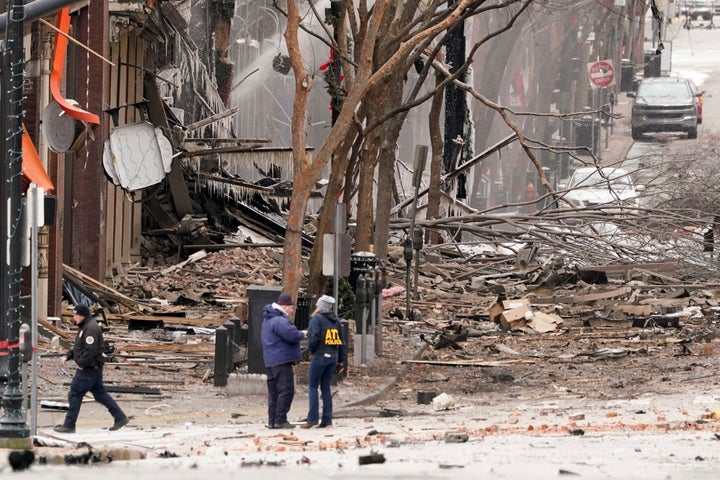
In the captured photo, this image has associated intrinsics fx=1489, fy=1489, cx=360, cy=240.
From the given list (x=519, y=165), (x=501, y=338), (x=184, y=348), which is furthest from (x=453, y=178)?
(x=519, y=165)

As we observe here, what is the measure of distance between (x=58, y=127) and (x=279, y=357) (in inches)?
331

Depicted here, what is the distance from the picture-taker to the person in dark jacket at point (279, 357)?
14.2 metres

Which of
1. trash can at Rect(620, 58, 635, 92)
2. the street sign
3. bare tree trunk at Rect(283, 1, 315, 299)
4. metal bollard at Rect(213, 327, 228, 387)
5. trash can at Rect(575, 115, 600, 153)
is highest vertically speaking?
trash can at Rect(620, 58, 635, 92)

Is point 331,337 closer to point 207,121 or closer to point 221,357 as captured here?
point 221,357

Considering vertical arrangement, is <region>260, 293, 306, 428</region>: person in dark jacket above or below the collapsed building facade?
below

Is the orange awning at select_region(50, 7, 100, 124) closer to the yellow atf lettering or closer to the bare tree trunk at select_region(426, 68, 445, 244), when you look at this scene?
the yellow atf lettering

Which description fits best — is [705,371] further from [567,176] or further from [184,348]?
[567,176]

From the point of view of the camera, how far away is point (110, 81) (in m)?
29.6

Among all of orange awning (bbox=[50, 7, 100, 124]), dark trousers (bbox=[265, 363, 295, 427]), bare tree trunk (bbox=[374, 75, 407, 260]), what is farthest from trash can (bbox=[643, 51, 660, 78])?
dark trousers (bbox=[265, 363, 295, 427])

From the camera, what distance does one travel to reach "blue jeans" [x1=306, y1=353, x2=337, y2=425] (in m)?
14.3

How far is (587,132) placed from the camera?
201 ft

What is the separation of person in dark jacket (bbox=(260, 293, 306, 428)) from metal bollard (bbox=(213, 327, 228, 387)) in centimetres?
242

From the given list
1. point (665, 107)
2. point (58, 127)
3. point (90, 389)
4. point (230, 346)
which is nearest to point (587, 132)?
point (665, 107)

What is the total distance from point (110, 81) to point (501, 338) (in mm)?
11186
